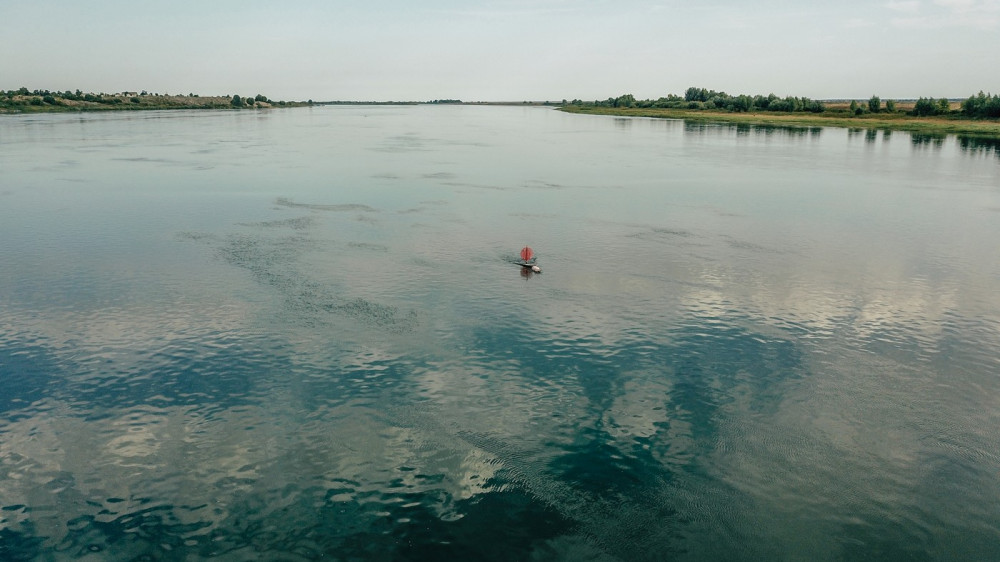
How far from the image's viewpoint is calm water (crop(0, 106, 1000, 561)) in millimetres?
20922

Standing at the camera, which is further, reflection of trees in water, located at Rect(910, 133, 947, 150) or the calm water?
reflection of trees in water, located at Rect(910, 133, 947, 150)

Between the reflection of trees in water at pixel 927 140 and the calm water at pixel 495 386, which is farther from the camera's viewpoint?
the reflection of trees in water at pixel 927 140

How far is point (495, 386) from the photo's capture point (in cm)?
2964

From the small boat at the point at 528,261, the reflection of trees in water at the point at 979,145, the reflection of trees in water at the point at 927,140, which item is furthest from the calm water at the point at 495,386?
the reflection of trees in water at the point at 927,140

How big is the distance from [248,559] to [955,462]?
1033 inches

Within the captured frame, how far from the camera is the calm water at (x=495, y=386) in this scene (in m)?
20.9

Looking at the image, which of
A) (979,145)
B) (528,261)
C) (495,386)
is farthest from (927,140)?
(495,386)

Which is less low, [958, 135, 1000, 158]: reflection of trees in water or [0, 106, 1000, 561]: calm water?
[958, 135, 1000, 158]: reflection of trees in water

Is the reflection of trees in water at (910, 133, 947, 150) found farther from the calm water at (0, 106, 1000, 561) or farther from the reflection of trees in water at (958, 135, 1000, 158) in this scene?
the calm water at (0, 106, 1000, 561)

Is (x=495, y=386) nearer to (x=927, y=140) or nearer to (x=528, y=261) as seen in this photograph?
(x=528, y=261)

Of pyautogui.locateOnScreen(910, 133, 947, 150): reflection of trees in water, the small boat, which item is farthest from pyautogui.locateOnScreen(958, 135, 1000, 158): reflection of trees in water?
the small boat

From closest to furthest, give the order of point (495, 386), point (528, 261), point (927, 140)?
point (495, 386) < point (528, 261) < point (927, 140)

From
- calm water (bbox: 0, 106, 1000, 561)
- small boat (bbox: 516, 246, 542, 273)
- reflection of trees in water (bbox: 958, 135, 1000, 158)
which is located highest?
reflection of trees in water (bbox: 958, 135, 1000, 158)

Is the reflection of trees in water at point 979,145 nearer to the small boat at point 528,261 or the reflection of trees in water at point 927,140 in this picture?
the reflection of trees in water at point 927,140
